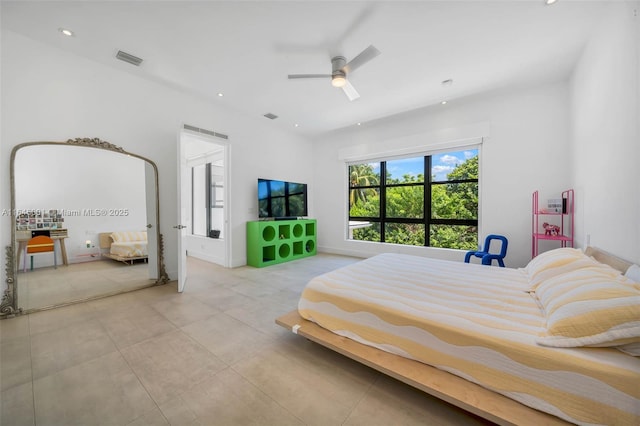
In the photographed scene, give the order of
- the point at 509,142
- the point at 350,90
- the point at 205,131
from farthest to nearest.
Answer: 1. the point at 205,131
2. the point at 509,142
3. the point at 350,90

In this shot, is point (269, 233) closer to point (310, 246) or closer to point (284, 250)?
point (284, 250)

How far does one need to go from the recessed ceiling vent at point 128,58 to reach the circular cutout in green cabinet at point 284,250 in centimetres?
356

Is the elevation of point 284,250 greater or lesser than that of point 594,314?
lesser

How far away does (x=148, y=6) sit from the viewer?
6.71 feet

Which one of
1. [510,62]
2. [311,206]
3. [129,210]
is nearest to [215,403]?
[129,210]

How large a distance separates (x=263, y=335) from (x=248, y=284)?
143 centimetres

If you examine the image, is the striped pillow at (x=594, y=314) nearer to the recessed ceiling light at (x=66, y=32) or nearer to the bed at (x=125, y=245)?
the bed at (x=125, y=245)

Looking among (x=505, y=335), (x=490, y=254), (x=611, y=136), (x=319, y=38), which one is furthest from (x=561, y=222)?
(x=319, y=38)

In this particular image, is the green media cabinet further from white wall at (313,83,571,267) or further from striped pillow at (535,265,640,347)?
striped pillow at (535,265,640,347)

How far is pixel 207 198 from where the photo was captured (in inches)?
213

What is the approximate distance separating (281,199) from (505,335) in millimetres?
4251

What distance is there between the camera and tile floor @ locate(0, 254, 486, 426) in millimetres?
1266

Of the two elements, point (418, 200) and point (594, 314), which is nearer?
point (594, 314)

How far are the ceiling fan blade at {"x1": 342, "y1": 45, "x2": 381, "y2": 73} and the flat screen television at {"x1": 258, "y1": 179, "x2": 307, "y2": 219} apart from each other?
8.92 feet
